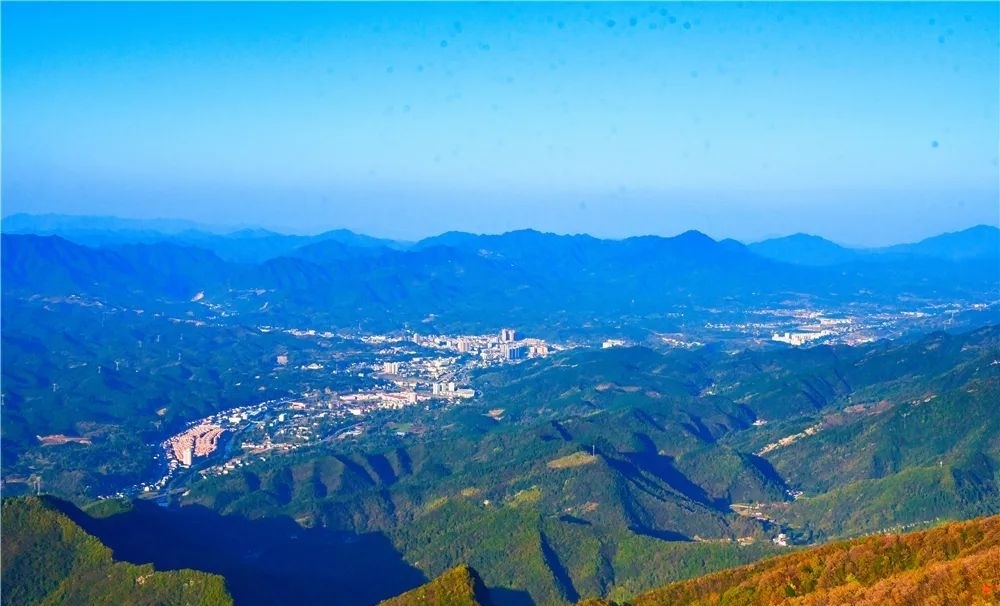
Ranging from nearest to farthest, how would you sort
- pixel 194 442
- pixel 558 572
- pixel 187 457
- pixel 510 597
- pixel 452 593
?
pixel 452 593 → pixel 510 597 → pixel 558 572 → pixel 187 457 → pixel 194 442

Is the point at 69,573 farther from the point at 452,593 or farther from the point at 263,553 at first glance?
the point at 452,593

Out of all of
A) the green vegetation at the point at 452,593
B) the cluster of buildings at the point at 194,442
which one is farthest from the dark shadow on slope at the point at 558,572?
the cluster of buildings at the point at 194,442

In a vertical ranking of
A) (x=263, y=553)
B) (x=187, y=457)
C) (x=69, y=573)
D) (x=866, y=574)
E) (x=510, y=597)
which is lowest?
(x=187, y=457)

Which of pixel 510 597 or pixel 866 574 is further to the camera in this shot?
pixel 510 597

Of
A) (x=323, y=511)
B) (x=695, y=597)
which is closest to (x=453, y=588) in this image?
(x=695, y=597)

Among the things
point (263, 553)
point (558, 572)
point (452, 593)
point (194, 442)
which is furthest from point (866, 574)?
point (194, 442)

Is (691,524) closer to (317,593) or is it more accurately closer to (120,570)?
(317,593)

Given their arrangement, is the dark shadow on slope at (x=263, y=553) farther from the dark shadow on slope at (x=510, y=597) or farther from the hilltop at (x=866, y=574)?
the hilltop at (x=866, y=574)
